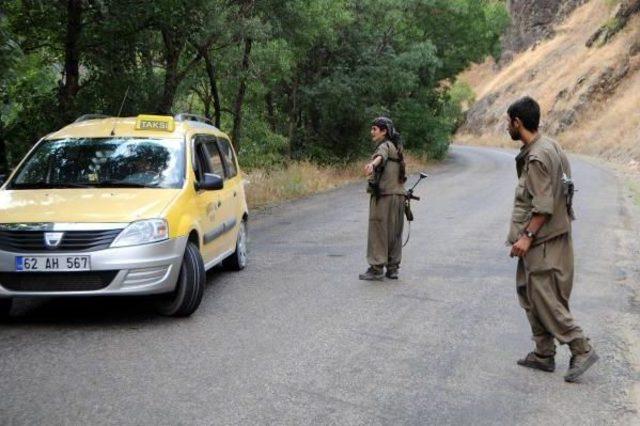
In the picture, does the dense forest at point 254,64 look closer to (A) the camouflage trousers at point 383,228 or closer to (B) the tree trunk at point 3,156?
(B) the tree trunk at point 3,156

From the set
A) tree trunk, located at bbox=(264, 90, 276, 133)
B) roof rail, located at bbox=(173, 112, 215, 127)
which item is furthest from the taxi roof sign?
tree trunk, located at bbox=(264, 90, 276, 133)

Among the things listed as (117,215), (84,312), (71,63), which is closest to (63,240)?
(117,215)

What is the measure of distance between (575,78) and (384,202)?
54543mm

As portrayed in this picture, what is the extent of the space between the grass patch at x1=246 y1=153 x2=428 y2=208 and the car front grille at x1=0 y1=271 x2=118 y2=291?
11612 mm

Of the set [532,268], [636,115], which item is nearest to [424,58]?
[636,115]

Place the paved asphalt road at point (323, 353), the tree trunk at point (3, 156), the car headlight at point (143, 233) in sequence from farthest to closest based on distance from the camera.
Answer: the tree trunk at point (3, 156) → the car headlight at point (143, 233) → the paved asphalt road at point (323, 353)

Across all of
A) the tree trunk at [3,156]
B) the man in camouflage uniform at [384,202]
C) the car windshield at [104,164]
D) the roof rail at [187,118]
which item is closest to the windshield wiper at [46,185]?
the car windshield at [104,164]

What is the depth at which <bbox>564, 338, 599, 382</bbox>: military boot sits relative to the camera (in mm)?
5430

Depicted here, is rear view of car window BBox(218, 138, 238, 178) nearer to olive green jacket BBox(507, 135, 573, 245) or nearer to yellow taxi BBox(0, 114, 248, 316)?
yellow taxi BBox(0, 114, 248, 316)

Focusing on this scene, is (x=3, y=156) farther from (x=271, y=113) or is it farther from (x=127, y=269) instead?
(x=271, y=113)

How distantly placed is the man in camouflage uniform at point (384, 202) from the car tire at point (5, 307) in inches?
151

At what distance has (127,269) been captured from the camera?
6.43 m

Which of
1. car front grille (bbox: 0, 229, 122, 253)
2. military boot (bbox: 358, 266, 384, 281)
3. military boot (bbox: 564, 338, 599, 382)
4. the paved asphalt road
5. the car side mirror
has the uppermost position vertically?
the car side mirror

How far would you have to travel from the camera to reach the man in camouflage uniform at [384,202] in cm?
891
